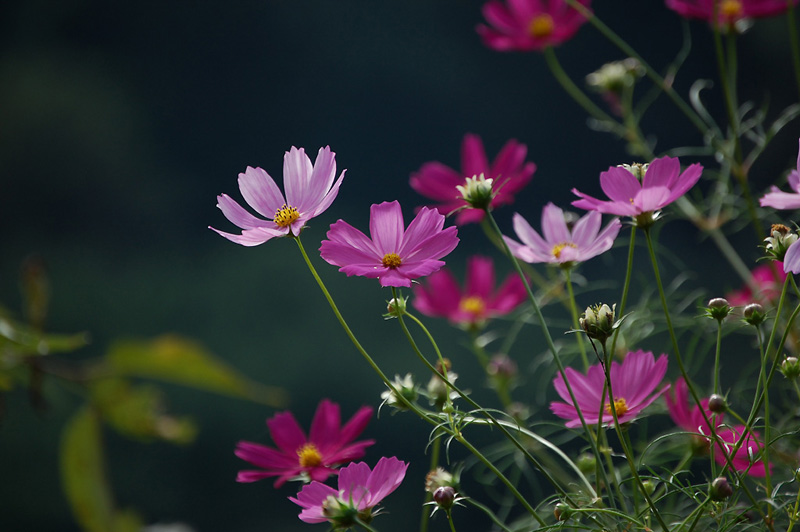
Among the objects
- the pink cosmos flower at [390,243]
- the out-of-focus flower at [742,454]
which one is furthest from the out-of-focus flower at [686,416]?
the pink cosmos flower at [390,243]

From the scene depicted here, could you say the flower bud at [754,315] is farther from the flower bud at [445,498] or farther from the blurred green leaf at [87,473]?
the blurred green leaf at [87,473]

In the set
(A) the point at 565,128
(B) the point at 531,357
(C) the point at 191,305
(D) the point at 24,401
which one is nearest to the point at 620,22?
(A) the point at 565,128

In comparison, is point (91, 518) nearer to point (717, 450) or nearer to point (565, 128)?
point (717, 450)

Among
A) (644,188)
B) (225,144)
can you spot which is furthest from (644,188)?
(225,144)

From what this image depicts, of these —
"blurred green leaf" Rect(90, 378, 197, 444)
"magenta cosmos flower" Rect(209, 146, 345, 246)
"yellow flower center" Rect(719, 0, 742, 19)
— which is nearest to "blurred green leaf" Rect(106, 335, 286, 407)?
"blurred green leaf" Rect(90, 378, 197, 444)

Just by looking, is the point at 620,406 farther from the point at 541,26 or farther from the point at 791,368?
the point at 541,26

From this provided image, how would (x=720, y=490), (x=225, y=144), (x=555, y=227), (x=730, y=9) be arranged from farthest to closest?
(x=225, y=144), (x=730, y=9), (x=555, y=227), (x=720, y=490)

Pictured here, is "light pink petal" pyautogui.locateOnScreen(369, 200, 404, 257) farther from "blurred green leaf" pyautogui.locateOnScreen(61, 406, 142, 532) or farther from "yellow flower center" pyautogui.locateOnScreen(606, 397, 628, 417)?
"blurred green leaf" pyautogui.locateOnScreen(61, 406, 142, 532)
